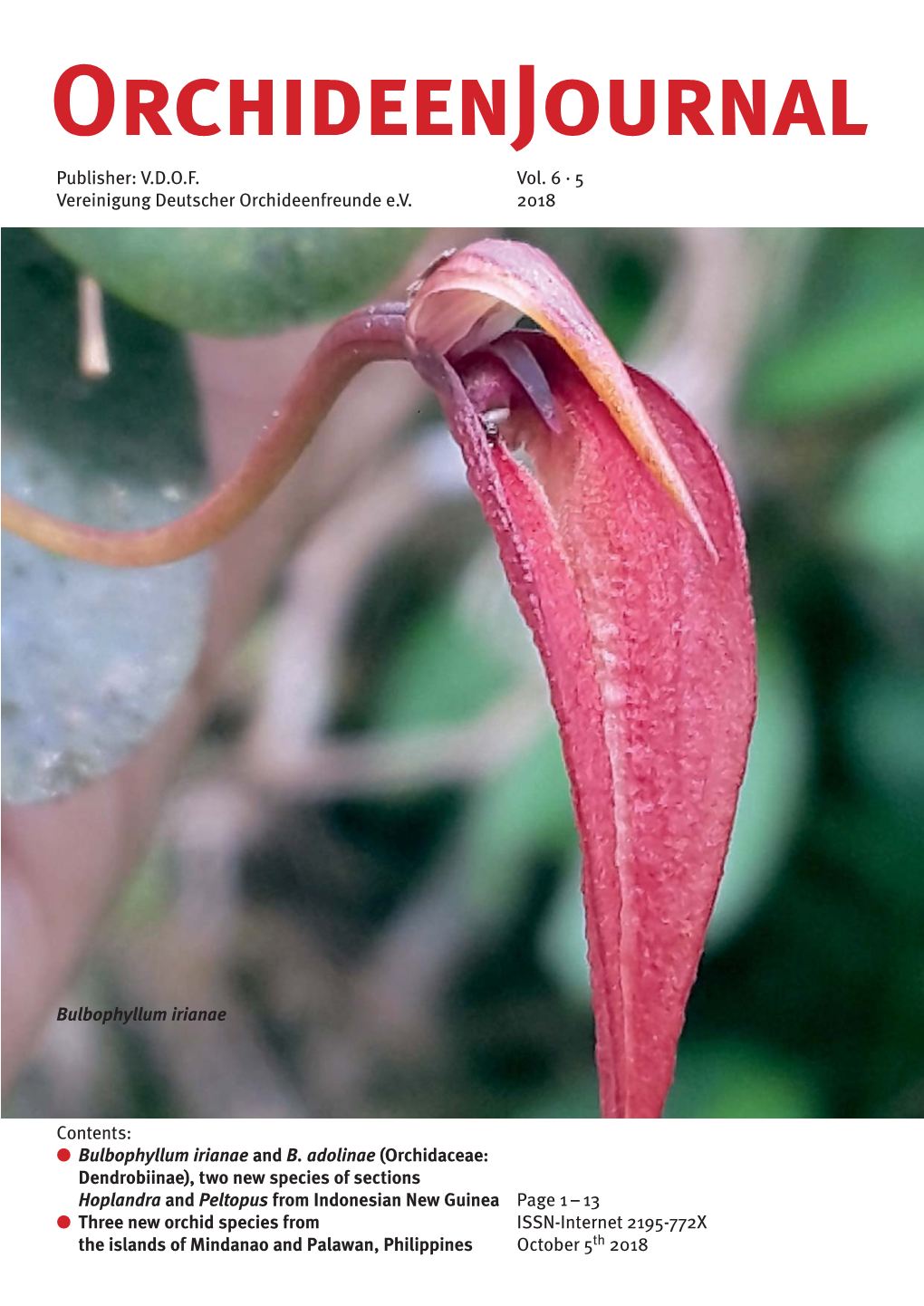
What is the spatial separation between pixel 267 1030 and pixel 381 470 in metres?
0.30

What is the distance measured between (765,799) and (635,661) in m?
0.22

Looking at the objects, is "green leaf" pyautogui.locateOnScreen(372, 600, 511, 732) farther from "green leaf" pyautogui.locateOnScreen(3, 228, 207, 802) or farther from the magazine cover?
"green leaf" pyautogui.locateOnScreen(3, 228, 207, 802)

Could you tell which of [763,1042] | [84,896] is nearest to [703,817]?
[763,1042]

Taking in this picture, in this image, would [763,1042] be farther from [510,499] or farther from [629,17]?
[629,17]

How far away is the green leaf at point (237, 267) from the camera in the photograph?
20.2 inches

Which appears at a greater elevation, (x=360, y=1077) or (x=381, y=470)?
(x=381, y=470)

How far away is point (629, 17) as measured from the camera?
511mm

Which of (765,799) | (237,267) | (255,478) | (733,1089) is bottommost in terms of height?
(733,1089)

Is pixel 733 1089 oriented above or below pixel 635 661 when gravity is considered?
below

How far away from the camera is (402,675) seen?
61cm

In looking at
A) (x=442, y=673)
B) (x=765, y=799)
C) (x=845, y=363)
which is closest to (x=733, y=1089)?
(x=765, y=799)

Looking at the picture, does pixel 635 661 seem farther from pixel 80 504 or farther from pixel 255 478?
pixel 80 504

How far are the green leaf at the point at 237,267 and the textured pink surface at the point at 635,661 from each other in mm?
142

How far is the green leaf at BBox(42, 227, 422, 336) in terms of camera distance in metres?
0.51
